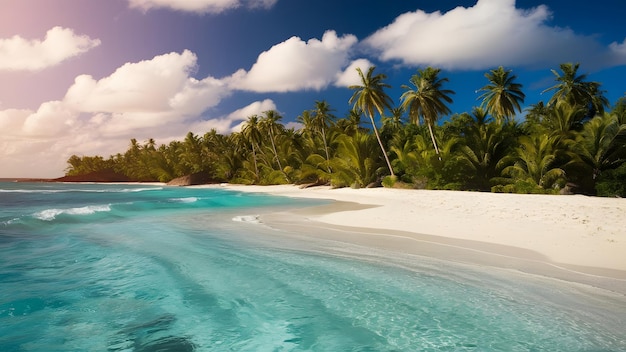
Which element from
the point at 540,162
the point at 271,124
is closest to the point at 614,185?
the point at 540,162

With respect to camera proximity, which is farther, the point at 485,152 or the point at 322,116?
the point at 322,116

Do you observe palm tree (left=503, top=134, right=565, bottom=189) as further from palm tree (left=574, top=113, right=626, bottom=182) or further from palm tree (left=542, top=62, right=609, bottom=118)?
palm tree (left=542, top=62, right=609, bottom=118)

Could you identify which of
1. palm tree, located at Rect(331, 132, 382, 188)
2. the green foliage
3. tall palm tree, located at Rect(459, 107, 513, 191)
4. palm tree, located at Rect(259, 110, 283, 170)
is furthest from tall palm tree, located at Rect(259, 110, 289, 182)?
the green foliage

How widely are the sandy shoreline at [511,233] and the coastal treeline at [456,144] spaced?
8607 mm

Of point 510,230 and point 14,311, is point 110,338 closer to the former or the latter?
point 14,311

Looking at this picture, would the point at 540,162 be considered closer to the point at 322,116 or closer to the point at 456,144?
the point at 456,144

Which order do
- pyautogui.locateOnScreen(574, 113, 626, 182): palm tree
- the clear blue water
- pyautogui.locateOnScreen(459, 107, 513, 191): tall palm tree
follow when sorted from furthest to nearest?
pyautogui.locateOnScreen(459, 107, 513, 191): tall palm tree → pyautogui.locateOnScreen(574, 113, 626, 182): palm tree → the clear blue water

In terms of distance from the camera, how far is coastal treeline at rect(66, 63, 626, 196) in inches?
809

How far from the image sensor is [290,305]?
17.3 feet

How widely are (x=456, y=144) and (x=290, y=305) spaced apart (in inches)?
973

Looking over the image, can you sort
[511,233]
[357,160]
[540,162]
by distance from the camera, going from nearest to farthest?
1. [511,233]
2. [540,162]
3. [357,160]

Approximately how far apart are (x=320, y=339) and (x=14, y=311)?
483 centimetres

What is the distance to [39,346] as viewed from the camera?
13.8 ft

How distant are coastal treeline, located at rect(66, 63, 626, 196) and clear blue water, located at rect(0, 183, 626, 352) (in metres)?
18.0
